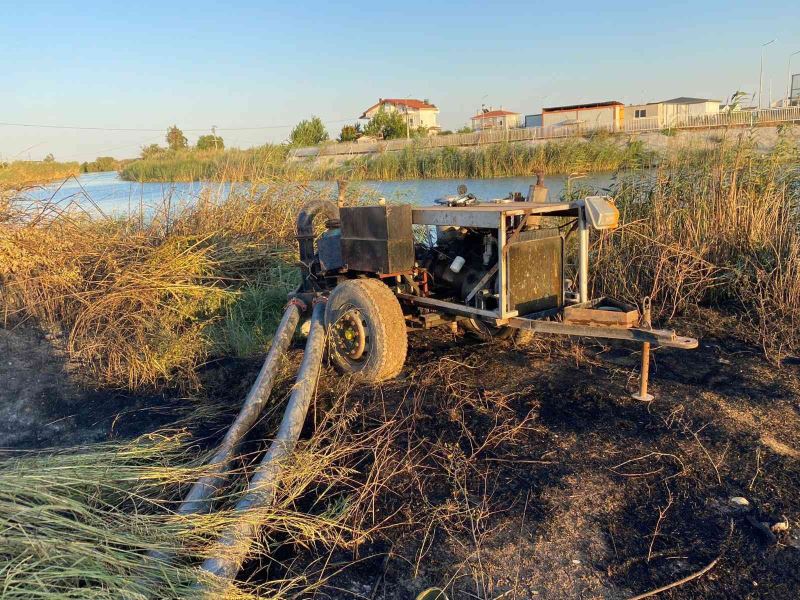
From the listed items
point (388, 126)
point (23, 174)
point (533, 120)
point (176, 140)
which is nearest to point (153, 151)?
point (176, 140)

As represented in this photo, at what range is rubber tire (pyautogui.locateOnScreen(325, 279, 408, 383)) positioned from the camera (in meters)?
4.83

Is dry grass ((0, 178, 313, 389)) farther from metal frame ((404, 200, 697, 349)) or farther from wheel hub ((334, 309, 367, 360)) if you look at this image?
metal frame ((404, 200, 697, 349))

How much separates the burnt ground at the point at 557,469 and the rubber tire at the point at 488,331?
19 cm

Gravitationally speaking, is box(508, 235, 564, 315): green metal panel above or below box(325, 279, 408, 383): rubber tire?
above

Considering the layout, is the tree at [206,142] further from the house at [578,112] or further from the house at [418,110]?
the house at [418,110]

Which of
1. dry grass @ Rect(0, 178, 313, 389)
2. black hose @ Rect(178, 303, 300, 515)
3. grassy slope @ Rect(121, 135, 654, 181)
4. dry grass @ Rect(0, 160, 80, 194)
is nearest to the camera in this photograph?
black hose @ Rect(178, 303, 300, 515)

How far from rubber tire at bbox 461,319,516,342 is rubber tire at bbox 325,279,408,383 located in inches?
33.1

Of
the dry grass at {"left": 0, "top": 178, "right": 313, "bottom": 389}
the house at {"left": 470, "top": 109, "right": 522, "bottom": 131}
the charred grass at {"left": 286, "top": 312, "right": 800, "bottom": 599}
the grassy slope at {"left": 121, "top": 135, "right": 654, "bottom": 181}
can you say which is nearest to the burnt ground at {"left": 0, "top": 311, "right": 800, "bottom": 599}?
the charred grass at {"left": 286, "top": 312, "right": 800, "bottom": 599}

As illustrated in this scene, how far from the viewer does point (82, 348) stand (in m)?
6.21

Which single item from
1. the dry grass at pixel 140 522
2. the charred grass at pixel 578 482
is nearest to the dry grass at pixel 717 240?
the charred grass at pixel 578 482

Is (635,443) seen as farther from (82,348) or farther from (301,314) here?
(82,348)

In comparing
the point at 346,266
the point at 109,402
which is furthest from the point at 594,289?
the point at 109,402

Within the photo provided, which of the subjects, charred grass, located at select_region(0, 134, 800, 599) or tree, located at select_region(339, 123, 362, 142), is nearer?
charred grass, located at select_region(0, 134, 800, 599)

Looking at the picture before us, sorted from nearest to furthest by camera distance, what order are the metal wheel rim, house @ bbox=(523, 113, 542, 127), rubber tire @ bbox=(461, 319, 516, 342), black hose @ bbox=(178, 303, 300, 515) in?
1. black hose @ bbox=(178, 303, 300, 515)
2. the metal wheel rim
3. rubber tire @ bbox=(461, 319, 516, 342)
4. house @ bbox=(523, 113, 542, 127)
